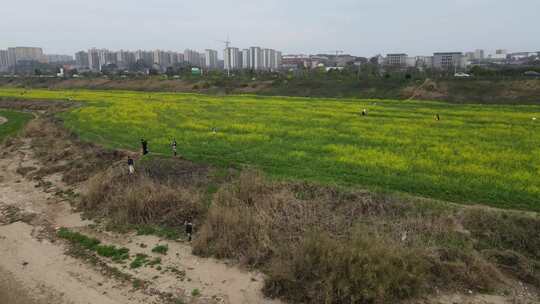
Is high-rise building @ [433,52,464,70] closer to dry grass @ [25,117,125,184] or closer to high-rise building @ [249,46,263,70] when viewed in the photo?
high-rise building @ [249,46,263,70]

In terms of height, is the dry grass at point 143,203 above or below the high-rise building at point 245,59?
below

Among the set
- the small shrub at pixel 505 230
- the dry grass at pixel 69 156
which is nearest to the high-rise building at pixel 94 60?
the dry grass at pixel 69 156

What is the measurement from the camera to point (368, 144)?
18.2 m

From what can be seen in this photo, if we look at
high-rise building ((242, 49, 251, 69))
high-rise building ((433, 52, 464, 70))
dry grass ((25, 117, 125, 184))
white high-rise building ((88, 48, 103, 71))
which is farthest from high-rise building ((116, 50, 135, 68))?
dry grass ((25, 117, 125, 184))

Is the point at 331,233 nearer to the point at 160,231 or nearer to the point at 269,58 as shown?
the point at 160,231

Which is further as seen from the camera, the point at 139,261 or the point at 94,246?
the point at 94,246

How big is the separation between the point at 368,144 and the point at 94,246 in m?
12.7

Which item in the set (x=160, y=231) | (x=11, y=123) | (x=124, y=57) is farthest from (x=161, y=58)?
(x=160, y=231)

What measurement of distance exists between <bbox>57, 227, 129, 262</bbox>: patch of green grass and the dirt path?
210mm

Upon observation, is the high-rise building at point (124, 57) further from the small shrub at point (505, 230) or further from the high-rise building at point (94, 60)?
the small shrub at point (505, 230)

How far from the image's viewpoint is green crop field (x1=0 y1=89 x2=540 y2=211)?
40.3 ft

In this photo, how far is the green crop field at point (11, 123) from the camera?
26.2 metres

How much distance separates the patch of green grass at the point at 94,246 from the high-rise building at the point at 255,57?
16658 cm

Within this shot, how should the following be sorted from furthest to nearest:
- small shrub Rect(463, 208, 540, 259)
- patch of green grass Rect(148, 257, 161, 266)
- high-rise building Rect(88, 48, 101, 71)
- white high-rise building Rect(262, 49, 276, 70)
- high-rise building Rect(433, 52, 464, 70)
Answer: high-rise building Rect(88, 48, 101, 71) < white high-rise building Rect(262, 49, 276, 70) < high-rise building Rect(433, 52, 464, 70) < patch of green grass Rect(148, 257, 161, 266) < small shrub Rect(463, 208, 540, 259)
